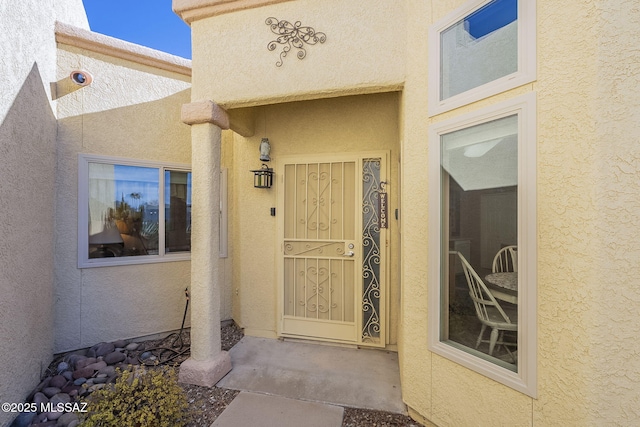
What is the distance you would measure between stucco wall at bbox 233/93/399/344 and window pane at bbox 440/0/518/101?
1878 millimetres

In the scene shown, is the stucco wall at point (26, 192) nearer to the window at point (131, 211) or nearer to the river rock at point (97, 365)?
the window at point (131, 211)

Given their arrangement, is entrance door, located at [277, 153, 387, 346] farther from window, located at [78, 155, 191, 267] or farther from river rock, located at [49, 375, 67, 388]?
river rock, located at [49, 375, 67, 388]

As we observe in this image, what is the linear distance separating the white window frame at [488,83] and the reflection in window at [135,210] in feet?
15.8

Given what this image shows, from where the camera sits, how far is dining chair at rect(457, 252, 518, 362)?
2.46 m

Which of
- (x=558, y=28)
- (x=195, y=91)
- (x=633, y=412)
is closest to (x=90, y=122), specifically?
(x=195, y=91)

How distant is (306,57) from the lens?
3586 millimetres

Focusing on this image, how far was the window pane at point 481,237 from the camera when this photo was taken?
8.02 feet

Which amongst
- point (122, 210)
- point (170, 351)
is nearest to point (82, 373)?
point (170, 351)

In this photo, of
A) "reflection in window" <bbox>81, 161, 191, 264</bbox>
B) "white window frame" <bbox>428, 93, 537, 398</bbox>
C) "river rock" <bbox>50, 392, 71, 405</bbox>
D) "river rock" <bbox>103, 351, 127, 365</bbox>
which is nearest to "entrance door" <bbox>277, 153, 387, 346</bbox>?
"reflection in window" <bbox>81, 161, 191, 264</bbox>

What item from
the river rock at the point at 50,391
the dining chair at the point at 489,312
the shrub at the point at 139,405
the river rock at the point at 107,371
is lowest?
→ the river rock at the point at 50,391

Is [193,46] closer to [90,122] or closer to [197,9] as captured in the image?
[197,9]

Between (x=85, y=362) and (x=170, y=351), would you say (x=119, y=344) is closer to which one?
(x=85, y=362)

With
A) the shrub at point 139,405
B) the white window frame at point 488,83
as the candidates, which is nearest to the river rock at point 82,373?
the shrub at point 139,405

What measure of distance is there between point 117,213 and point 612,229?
654 cm
